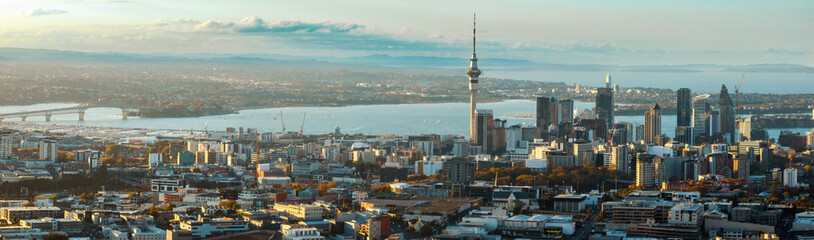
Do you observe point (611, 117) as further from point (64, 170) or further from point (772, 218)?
point (772, 218)

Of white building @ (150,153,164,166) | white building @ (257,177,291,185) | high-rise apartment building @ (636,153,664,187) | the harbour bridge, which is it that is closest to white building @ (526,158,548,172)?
high-rise apartment building @ (636,153,664,187)

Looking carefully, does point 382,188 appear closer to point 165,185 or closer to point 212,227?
point 165,185

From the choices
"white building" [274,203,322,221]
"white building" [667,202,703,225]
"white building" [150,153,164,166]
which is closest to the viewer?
"white building" [274,203,322,221]

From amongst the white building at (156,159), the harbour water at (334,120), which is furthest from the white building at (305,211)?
the harbour water at (334,120)

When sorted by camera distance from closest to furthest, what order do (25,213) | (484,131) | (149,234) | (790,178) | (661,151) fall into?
(149,234) < (25,213) < (790,178) < (661,151) < (484,131)

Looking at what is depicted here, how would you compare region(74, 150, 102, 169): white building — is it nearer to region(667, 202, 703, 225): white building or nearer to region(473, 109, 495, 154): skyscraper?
region(473, 109, 495, 154): skyscraper

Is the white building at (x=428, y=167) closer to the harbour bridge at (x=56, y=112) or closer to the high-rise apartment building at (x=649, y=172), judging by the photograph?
the high-rise apartment building at (x=649, y=172)

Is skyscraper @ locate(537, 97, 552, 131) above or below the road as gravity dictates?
above

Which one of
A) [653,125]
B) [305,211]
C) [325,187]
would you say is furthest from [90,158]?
[653,125]

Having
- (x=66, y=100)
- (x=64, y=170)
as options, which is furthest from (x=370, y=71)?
(x=64, y=170)
